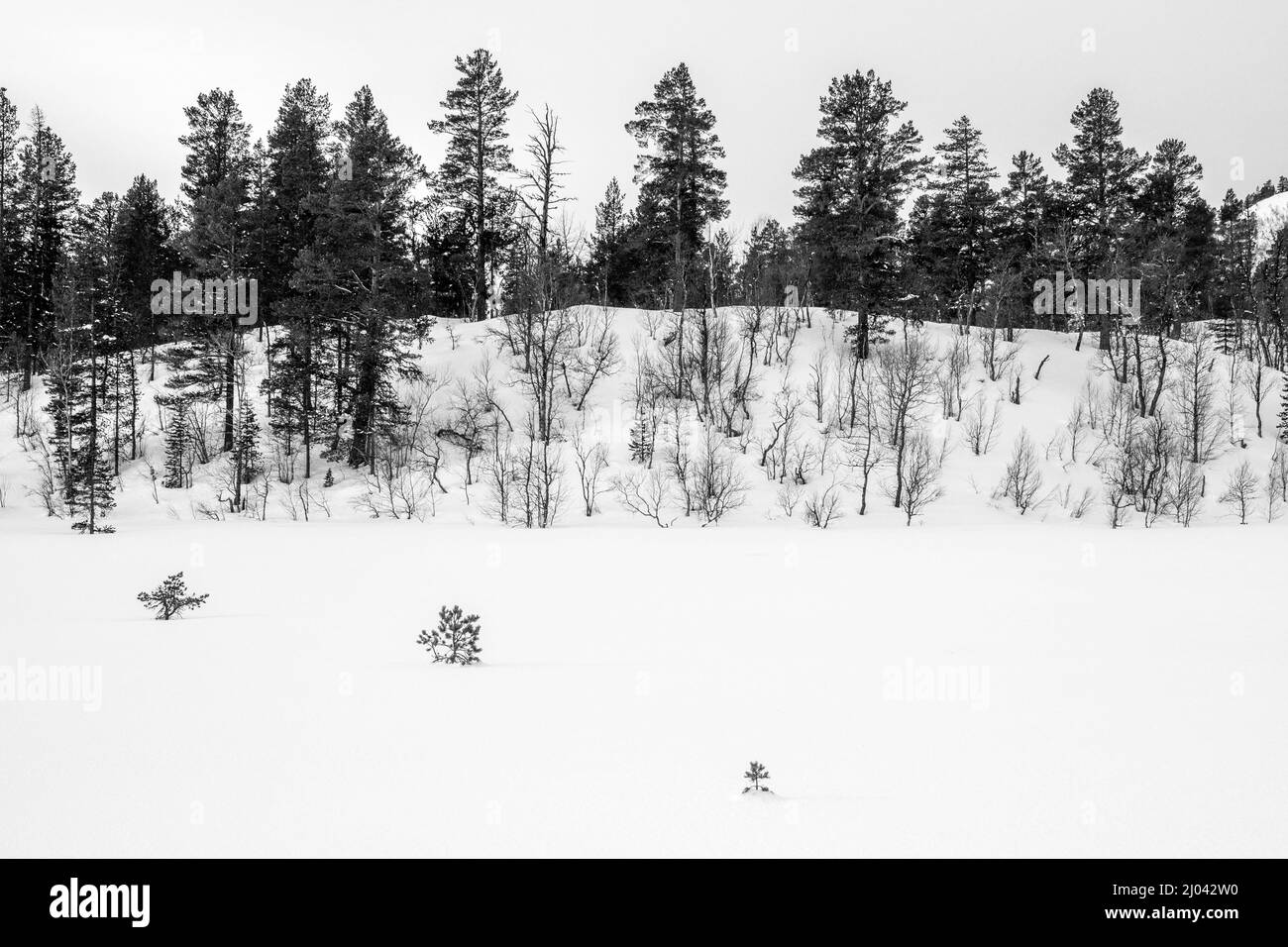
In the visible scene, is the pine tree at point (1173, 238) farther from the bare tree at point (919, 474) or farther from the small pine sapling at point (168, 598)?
the small pine sapling at point (168, 598)

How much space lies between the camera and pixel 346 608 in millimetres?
11859

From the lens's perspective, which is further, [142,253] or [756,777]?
[142,253]

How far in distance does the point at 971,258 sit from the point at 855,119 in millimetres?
19105

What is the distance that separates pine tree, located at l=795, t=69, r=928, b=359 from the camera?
39.8 m

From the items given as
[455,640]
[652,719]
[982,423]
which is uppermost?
[982,423]

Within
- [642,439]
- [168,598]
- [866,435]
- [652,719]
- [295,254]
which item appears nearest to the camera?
[652,719]

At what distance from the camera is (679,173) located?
42.7m

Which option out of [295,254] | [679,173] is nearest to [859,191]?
[679,173]

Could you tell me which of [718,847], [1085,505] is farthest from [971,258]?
[718,847]

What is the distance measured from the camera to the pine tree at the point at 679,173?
139 ft

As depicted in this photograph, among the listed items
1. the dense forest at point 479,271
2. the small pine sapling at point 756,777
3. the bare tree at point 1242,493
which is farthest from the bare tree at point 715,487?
the small pine sapling at point 756,777

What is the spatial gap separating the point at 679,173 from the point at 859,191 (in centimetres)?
1145

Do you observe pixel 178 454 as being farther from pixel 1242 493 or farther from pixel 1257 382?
pixel 1257 382

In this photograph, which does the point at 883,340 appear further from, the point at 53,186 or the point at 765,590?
the point at 53,186
